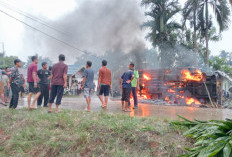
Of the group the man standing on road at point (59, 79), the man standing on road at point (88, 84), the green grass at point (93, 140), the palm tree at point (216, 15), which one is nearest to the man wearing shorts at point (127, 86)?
the man standing on road at point (88, 84)

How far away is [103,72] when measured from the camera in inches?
265

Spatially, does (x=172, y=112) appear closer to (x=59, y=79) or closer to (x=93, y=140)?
(x=59, y=79)

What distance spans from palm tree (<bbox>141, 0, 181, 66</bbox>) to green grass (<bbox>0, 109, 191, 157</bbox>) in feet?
55.0

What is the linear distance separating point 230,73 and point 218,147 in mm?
21804

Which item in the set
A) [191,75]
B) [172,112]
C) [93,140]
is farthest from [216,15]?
[93,140]

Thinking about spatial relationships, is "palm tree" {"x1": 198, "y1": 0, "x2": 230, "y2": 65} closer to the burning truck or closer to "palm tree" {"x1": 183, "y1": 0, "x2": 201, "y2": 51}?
"palm tree" {"x1": 183, "y1": 0, "x2": 201, "y2": 51}

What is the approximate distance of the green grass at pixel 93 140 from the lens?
329 cm

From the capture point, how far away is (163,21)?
19.8m

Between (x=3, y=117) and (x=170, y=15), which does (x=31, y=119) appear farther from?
(x=170, y=15)

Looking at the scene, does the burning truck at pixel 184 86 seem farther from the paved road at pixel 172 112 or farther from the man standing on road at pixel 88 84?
the man standing on road at pixel 88 84

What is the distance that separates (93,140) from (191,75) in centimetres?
987

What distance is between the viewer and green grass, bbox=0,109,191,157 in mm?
3295

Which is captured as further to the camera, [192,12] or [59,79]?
[192,12]

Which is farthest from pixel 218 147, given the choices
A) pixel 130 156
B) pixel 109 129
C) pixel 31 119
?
pixel 31 119
